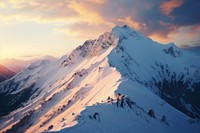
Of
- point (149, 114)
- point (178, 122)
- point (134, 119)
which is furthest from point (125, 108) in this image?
point (178, 122)

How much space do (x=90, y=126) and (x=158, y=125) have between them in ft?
205

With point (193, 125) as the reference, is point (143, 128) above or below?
above

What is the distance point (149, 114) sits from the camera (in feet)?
544

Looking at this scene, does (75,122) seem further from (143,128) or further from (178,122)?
(178,122)

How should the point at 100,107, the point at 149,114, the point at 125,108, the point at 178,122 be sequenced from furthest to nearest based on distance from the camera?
the point at 178,122
the point at 149,114
the point at 125,108
the point at 100,107

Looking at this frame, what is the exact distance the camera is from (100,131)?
107 meters

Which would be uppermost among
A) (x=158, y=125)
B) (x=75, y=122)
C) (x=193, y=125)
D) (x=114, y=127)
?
(x=75, y=122)

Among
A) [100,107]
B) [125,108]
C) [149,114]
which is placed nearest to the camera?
[100,107]

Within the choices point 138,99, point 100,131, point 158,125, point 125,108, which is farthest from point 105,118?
point 138,99

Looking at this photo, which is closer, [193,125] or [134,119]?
[134,119]

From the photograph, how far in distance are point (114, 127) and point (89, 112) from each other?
12.6 metres

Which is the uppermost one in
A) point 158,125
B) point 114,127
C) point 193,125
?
point 114,127

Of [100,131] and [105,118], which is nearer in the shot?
[100,131]

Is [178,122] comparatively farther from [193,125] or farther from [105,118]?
[105,118]
